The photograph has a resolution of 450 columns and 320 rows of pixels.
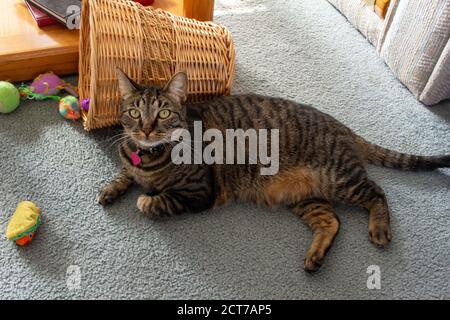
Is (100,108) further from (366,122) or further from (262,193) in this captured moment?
(366,122)

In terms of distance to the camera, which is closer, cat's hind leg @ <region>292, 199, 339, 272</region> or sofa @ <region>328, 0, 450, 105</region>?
cat's hind leg @ <region>292, 199, 339, 272</region>

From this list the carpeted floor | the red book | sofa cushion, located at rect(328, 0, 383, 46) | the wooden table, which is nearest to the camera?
the carpeted floor

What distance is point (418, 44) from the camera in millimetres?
1872

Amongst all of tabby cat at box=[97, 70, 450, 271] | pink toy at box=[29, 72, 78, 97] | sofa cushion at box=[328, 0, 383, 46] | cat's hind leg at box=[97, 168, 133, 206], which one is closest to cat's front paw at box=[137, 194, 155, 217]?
tabby cat at box=[97, 70, 450, 271]

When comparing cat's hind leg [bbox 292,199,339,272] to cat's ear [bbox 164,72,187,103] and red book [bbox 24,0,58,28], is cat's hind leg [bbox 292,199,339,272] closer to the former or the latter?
cat's ear [bbox 164,72,187,103]

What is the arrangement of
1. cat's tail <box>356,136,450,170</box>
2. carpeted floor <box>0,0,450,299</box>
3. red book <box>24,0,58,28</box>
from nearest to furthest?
carpeted floor <box>0,0,450,299</box> → cat's tail <box>356,136,450,170</box> → red book <box>24,0,58,28</box>

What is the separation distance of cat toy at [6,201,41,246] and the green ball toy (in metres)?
0.52

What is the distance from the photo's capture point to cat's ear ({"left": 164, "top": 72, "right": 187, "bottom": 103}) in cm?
133

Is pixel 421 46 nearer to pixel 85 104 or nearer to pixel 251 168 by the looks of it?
pixel 251 168

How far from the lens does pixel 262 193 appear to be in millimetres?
1487

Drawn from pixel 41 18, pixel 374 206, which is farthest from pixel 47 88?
pixel 374 206

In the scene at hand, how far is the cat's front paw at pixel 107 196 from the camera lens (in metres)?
1.45

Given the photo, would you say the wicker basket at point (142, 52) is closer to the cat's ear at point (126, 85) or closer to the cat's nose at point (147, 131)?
the cat's ear at point (126, 85)
